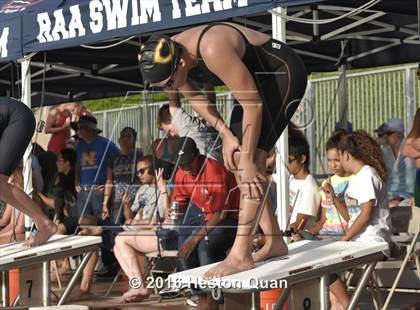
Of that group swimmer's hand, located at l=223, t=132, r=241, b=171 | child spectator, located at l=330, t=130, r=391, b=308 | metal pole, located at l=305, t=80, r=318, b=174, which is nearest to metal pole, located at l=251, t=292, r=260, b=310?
swimmer's hand, located at l=223, t=132, r=241, b=171

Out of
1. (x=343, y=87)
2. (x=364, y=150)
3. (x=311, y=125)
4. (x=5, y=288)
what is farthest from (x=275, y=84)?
(x=311, y=125)

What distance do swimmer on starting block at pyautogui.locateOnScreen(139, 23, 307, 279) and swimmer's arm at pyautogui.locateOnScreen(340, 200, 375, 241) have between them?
1.25 m

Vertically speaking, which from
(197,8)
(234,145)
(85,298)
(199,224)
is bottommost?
(85,298)

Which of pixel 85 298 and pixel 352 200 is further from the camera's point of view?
pixel 85 298

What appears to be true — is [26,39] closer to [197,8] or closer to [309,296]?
[197,8]

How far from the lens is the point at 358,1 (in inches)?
326

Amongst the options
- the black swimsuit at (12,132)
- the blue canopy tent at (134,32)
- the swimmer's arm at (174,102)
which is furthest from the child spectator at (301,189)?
the black swimsuit at (12,132)

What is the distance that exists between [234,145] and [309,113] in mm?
7408

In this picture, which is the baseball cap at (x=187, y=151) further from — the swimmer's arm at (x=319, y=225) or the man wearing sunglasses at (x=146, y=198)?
the swimmer's arm at (x=319, y=225)

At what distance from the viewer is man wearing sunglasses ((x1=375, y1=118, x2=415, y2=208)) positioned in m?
10.3

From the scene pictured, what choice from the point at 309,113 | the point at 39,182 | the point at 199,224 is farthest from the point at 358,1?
the point at 39,182

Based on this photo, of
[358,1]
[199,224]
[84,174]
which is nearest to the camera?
[199,224]

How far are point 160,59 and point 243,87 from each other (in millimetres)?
451

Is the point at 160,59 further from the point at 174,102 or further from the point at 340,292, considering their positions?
the point at 174,102
